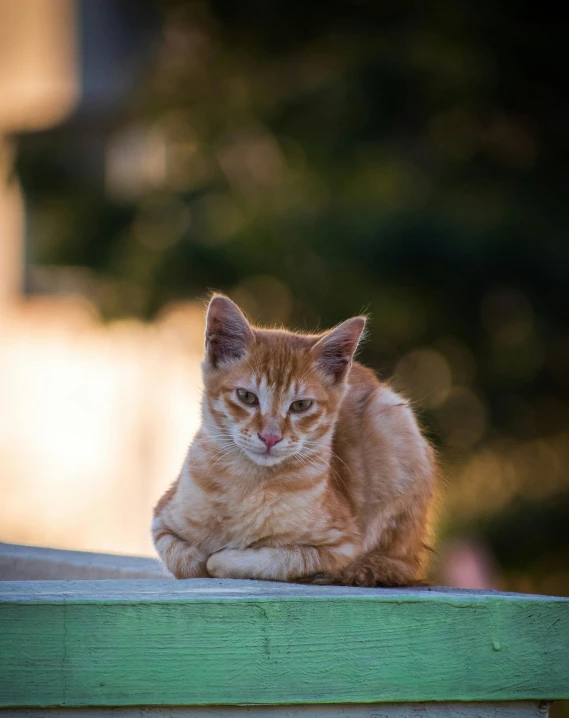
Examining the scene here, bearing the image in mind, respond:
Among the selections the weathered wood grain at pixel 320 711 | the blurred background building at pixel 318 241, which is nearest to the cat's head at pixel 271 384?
the weathered wood grain at pixel 320 711

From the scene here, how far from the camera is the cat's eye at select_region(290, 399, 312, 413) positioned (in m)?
3.53

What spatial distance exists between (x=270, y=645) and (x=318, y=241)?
22.0 feet

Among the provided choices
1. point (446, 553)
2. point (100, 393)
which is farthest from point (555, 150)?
point (100, 393)

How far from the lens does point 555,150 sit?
33.1 ft

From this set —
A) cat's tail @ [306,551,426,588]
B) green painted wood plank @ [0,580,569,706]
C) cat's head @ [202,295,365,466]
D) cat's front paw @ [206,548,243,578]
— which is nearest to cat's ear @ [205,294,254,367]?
cat's head @ [202,295,365,466]

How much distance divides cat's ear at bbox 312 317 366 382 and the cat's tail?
60 centimetres

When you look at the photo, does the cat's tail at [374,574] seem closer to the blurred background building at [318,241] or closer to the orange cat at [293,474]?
the orange cat at [293,474]

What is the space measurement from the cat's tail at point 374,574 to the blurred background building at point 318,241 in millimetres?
5127

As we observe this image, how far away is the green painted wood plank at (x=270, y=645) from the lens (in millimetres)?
2402

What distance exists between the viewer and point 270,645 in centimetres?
254

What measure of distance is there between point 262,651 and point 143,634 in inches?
10.9

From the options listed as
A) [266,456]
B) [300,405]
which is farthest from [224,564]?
[300,405]

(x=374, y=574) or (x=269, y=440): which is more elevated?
(x=269, y=440)

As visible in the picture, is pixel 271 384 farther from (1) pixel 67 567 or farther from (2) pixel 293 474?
(1) pixel 67 567
